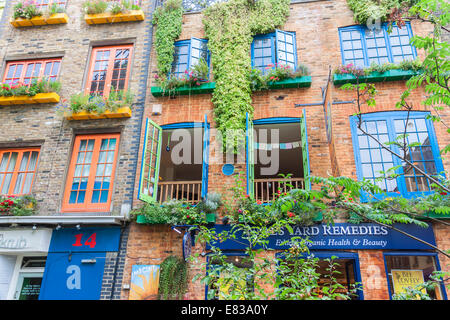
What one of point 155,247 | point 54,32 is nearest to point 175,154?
point 155,247

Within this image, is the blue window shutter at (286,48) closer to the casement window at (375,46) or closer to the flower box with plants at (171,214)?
the casement window at (375,46)

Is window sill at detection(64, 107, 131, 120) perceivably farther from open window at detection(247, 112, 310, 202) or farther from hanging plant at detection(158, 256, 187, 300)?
hanging plant at detection(158, 256, 187, 300)

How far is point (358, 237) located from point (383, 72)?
4475 mm

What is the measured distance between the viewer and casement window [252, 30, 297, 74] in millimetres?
9477

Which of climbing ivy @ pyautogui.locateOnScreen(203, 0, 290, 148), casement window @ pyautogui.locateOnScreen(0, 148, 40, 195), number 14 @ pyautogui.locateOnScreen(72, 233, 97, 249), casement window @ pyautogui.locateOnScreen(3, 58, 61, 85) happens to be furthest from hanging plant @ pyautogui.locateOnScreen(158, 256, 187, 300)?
casement window @ pyautogui.locateOnScreen(3, 58, 61, 85)

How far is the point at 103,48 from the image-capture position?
35.1 ft

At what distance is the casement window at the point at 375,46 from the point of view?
9.01 metres

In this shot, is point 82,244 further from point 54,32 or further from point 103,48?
point 54,32

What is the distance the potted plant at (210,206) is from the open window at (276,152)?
34.2 inches

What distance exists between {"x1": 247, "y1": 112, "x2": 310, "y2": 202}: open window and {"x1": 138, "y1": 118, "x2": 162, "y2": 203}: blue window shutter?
2.54 meters

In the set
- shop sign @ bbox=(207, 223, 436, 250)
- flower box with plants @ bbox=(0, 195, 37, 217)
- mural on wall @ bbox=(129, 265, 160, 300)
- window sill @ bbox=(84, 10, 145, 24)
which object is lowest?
mural on wall @ bbox=(129, 265, 160, 300)

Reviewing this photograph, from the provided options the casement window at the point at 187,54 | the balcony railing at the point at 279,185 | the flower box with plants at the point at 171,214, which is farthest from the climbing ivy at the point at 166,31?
the balcony railing at the point at 279,185

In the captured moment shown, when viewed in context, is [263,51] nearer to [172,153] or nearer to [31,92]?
[172,153]

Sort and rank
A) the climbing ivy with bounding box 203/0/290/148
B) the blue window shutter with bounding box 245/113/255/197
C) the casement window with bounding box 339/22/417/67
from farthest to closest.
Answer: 1. the casement window with bounding box 339/22/417/67
2. the climbing ivy with bounding box 203/0/290/148
3. the blue window shutter with bounding box 245/113/255/197
